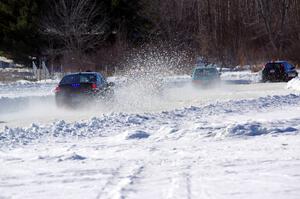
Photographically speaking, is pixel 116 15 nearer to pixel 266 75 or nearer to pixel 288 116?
pixel 266 75

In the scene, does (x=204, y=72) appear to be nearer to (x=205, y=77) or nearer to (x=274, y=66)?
(x=205, y=77)

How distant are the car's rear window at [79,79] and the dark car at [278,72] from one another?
20.6 m

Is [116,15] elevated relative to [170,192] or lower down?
elevated

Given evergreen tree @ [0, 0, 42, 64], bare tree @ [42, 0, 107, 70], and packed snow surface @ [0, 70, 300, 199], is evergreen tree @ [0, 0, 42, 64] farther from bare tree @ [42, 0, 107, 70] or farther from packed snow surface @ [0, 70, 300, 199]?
packed snow surface @ [0, 70, 300, 199]

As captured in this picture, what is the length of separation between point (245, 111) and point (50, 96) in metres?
13.0

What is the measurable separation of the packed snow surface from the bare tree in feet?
133

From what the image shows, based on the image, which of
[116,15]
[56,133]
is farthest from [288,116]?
[116,15]

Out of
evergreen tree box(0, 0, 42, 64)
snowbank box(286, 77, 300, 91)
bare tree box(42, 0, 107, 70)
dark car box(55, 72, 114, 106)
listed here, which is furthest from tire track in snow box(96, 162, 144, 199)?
evergreen tree box(0, 0, 42, 64)

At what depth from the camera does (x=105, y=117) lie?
1741 cm

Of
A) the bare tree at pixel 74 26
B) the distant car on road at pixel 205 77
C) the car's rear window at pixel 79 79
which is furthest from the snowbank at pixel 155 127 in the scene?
the bare tree at pixel 74 26

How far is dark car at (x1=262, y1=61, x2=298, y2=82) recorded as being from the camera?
133ft

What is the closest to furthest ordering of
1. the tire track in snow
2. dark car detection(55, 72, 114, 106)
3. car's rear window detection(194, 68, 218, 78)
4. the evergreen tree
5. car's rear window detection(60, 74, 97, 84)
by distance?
the tire track in snow < dark car detection(55, 72, 114, 106) < car's rear window detection(60, 74, 97, 84) < car's rear window detection(194, 68, 218, 78) < the evergreen tree

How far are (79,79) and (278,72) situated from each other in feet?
70.4

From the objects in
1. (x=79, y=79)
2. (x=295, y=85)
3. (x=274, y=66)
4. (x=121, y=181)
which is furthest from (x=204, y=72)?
(x=121, y=181)
